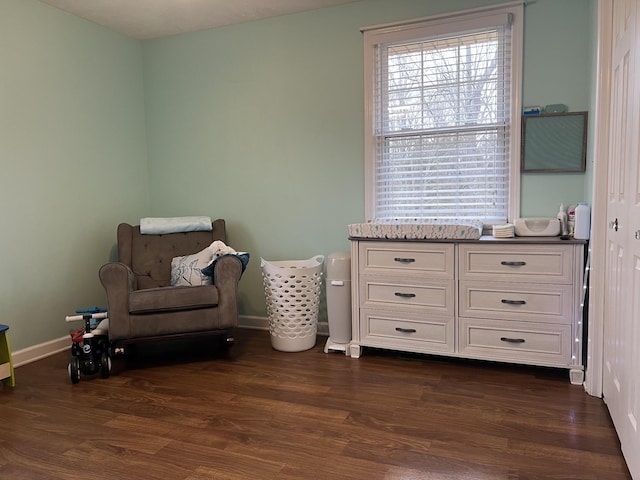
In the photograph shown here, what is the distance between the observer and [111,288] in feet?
9.49

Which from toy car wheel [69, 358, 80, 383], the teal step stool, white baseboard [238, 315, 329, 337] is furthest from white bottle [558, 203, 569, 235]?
the teal step stool

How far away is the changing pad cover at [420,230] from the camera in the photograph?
2.81m

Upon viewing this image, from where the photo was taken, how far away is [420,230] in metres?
2.89

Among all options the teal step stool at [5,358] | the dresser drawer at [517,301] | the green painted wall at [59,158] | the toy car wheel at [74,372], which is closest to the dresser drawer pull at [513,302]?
the dresser drawer at [517,301]

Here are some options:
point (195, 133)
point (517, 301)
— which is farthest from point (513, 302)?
point (195, 133)

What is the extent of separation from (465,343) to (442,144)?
1.32m

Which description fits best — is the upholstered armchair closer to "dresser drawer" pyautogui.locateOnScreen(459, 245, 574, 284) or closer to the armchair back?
the armchair back

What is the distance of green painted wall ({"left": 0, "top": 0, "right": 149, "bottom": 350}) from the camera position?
3.13 metres

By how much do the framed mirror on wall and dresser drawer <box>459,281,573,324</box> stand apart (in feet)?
2.62

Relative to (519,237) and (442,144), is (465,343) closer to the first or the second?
(519,237)

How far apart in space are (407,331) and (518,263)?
763 millimetres

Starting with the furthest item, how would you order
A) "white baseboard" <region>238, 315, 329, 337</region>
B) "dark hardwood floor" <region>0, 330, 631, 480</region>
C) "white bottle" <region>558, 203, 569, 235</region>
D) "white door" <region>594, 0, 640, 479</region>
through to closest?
"white baseboard" <region>238, 315, 329, 337</region>
"white bottle" <region>558, 203, 569, 235</region>
"dark hardwood floor" <region>0, 330, 631, 480</region>
"white door" <region>594, 0, 640, 479</region>

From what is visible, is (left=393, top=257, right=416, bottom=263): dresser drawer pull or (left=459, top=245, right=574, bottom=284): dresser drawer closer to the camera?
(left=459, top=245, right=574, bottom=284): dresser drawer

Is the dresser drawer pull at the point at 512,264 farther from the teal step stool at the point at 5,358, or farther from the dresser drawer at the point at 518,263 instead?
the teal step stool at the point at 5,358
